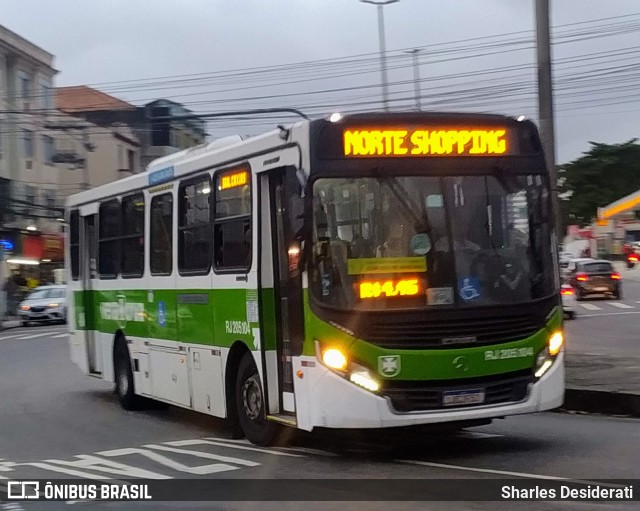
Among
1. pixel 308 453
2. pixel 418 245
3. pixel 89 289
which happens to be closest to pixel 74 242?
pixel 89 289

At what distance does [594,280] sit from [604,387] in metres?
30.3

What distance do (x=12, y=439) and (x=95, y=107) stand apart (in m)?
64.2

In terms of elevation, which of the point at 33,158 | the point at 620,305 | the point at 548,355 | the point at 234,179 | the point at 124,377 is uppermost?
the point at 33,158

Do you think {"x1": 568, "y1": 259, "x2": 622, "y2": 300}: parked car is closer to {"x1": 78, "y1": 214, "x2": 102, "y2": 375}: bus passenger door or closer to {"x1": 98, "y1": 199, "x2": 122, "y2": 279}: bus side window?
{"x1": 78, "y1": 214, "x2": 102, "y2": 375}: bus passenger door

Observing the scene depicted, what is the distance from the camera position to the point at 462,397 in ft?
32.9

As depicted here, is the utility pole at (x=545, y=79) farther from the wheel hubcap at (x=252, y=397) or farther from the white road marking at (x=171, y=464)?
the white road marking at (x=171, y=464)

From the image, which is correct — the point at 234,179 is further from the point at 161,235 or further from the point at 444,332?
the point at 444,332

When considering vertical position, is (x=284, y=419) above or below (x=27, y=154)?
below

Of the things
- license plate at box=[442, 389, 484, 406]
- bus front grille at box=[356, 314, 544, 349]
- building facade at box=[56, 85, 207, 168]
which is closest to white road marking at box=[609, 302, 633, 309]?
bus front grille at box=[356, 314, 544, 349]

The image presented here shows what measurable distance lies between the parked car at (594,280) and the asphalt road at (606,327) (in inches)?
15.9

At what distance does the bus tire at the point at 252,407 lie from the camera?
11203 mm

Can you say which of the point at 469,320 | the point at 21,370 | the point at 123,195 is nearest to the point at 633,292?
the point at 21,370

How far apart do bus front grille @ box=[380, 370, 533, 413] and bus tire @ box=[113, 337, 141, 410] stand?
21.4 feet

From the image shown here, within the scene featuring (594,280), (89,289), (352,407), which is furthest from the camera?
(594,280)
